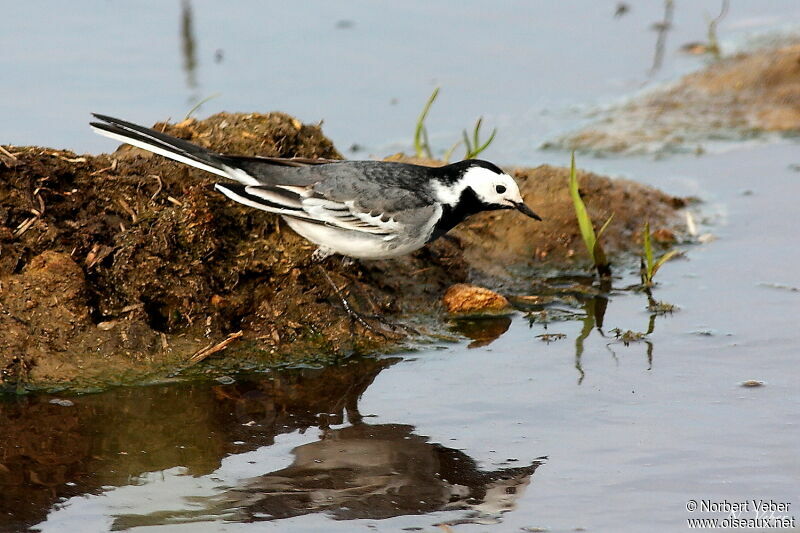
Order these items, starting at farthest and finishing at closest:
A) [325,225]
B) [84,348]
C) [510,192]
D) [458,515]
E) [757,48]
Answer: [757,48] < [510,192] < [325,225] < [84,348] < [458,515]

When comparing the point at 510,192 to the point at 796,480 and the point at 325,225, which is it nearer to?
the point at 325,225

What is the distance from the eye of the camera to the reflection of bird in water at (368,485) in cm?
491

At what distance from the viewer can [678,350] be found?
22.0ft

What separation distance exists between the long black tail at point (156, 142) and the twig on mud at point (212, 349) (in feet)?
3.21

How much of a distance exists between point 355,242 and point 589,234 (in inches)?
76.5

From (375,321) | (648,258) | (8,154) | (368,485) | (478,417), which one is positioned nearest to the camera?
(368,485)

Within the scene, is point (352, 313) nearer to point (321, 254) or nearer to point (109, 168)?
point (321, 254)

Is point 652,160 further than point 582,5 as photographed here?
No

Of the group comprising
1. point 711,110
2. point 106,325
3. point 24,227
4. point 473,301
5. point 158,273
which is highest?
point 711,110

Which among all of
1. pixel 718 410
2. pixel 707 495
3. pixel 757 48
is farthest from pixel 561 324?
pixel 757 48

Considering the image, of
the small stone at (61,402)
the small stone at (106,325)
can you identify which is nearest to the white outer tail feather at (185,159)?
the small stone at (106,325)

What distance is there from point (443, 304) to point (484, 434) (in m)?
1.82

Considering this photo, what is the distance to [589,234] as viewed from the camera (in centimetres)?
778

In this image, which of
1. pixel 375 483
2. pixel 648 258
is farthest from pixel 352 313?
pixel 648 258
